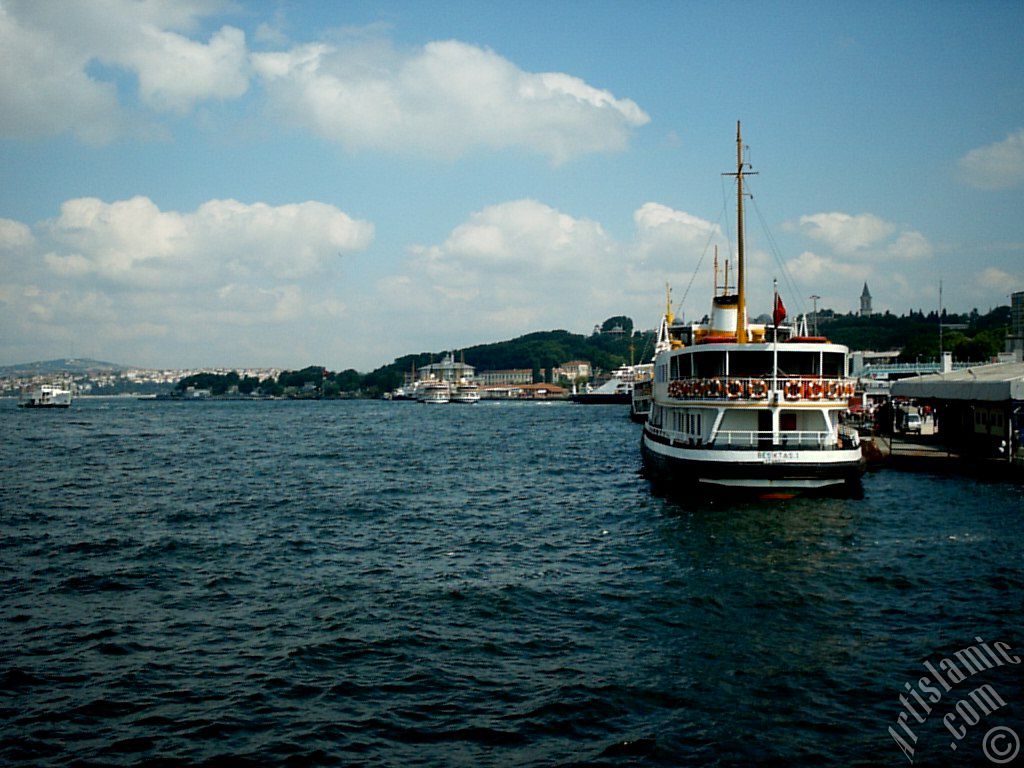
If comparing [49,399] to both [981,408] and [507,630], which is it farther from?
[507,630]

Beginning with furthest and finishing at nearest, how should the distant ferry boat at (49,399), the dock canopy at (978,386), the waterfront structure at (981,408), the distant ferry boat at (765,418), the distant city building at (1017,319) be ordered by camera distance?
the distant ferry boat at (49,399)
the distant city building at (1017,319)
the waterfront structure at (981,408)
the dock canopy at (978,386)
the distant ferry boat at (765,418)

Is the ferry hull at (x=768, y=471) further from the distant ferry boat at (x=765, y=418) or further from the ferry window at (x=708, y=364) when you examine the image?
the ferry window at (x=708, y=364)

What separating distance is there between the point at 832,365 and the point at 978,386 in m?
14.5

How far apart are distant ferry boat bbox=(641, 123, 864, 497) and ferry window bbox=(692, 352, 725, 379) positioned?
39mm

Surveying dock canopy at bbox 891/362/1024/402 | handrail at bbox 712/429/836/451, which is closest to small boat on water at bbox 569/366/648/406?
dock canopy at bbox 891/362/1024/402

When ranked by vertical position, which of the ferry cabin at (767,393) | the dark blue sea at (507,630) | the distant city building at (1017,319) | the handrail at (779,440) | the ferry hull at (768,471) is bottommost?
the dark blue sea at (507,630)

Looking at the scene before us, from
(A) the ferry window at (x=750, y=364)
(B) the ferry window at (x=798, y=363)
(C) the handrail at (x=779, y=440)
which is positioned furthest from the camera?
A: (A) the ferry window at (x=750, y=364)

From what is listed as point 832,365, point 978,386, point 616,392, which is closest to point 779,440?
point 832,365

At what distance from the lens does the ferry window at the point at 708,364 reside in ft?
106

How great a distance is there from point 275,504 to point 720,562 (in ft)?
62.7

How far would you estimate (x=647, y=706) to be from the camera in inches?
515

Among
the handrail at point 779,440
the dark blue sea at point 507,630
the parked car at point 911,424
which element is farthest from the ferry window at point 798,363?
the parked car at point 911,424

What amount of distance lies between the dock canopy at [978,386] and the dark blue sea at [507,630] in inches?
287

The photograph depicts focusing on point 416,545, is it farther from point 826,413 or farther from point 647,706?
point 826,413
